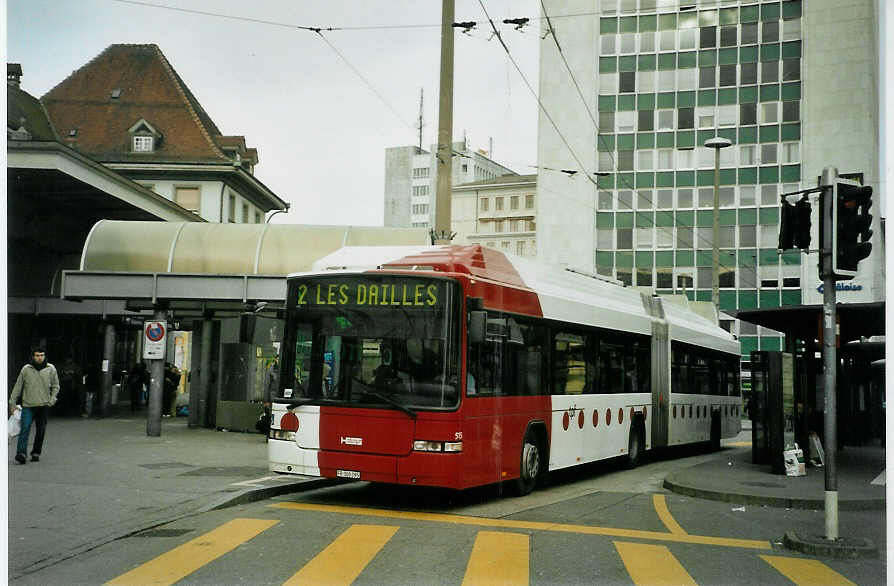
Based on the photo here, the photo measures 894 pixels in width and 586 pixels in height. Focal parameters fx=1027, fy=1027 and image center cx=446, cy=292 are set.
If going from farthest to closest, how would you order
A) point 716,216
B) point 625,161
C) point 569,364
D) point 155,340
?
point 625,161 < point 716,216 < point 155,340 < point 569,364

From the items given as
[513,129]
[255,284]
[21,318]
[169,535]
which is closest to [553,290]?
[513,129]

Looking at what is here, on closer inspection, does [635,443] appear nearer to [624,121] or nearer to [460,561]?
[624,121]

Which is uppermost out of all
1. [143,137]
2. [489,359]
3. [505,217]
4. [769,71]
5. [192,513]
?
[505,217]

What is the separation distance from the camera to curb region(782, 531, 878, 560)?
925 centimetres

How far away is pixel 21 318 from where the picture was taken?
23.7m

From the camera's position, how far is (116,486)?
12438mm

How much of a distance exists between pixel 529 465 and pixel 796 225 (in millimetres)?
4745

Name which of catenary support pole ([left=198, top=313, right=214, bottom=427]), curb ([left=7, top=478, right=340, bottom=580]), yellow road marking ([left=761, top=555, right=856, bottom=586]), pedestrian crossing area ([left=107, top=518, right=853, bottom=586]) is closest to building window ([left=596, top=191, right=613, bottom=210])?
catenary support pole ([left=198, top=313, right=214, bottom=427])

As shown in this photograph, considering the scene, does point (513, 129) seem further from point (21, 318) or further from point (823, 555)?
point (21, 318)

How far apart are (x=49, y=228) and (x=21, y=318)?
104 inches

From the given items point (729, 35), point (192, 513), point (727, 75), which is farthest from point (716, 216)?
point (192, 513)

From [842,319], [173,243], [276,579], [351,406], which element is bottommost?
[276,579]

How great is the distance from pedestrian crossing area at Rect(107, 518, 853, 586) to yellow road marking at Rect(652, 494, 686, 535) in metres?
1.06

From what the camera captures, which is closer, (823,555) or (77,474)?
(823,555)
